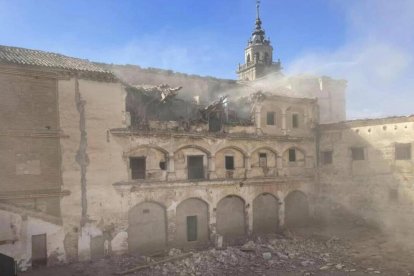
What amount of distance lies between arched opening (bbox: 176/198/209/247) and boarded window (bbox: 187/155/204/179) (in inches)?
58.4

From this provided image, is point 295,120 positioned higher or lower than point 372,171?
higher

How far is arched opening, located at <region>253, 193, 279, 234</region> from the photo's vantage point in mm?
26850

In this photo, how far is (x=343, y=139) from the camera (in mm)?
28781

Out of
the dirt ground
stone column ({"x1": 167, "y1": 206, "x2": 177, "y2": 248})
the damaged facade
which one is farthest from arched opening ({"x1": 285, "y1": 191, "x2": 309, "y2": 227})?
stone column ({"x1": 167, "y1": 206, "x2": 177, "y2": 248})

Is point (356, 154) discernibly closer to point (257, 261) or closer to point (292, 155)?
point (292, 155)

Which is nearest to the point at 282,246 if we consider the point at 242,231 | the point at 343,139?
the point at 242,231

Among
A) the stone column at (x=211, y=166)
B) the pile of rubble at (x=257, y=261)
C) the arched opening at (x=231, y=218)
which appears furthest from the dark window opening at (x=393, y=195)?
the stone column at (x=211, y=166)

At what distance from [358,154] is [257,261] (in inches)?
479

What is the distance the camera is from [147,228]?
2241cm

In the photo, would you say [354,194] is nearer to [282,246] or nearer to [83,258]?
[282,246]

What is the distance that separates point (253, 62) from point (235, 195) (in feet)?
80.0

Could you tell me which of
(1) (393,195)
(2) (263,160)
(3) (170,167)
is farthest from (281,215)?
(3) (170,167)

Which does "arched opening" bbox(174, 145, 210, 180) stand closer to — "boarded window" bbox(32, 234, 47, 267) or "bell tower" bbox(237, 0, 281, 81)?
"boarded window" bbox(32, 234, 47, 267)

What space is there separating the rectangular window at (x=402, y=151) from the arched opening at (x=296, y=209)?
7161mm
